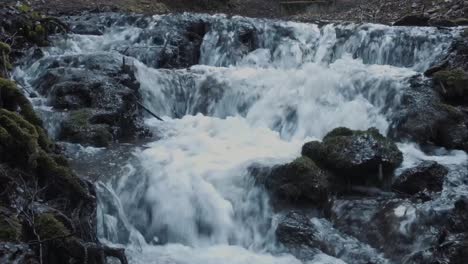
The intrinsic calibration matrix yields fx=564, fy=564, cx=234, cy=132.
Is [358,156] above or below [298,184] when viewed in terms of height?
above

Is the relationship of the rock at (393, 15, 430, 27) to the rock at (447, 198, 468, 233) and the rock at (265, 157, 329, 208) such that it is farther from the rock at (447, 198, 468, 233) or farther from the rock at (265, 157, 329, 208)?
the rock at (447, 198, 468, 233)

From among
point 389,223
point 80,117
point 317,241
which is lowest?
Result: point 317,241

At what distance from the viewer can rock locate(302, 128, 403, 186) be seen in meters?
Result: 7.99

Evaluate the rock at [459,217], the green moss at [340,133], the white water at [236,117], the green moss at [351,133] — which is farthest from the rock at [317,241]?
the green moss at [340,133]

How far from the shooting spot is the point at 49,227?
476cm


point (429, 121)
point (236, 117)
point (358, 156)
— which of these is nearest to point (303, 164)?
point (358, 156)

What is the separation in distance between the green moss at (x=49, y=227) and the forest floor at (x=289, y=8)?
44.8 feet

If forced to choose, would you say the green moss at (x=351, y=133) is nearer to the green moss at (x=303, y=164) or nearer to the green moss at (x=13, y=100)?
the green moss at (x=303, y=164)

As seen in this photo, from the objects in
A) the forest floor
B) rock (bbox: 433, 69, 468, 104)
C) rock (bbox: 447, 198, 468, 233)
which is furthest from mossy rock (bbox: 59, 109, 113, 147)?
the forest floor

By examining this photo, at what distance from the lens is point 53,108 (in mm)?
10094

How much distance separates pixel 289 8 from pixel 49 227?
22.4 metres

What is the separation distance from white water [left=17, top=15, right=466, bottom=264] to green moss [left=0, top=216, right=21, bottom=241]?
175 cm

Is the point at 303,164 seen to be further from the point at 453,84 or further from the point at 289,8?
the point at 289,8

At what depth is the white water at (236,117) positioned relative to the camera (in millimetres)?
6898
